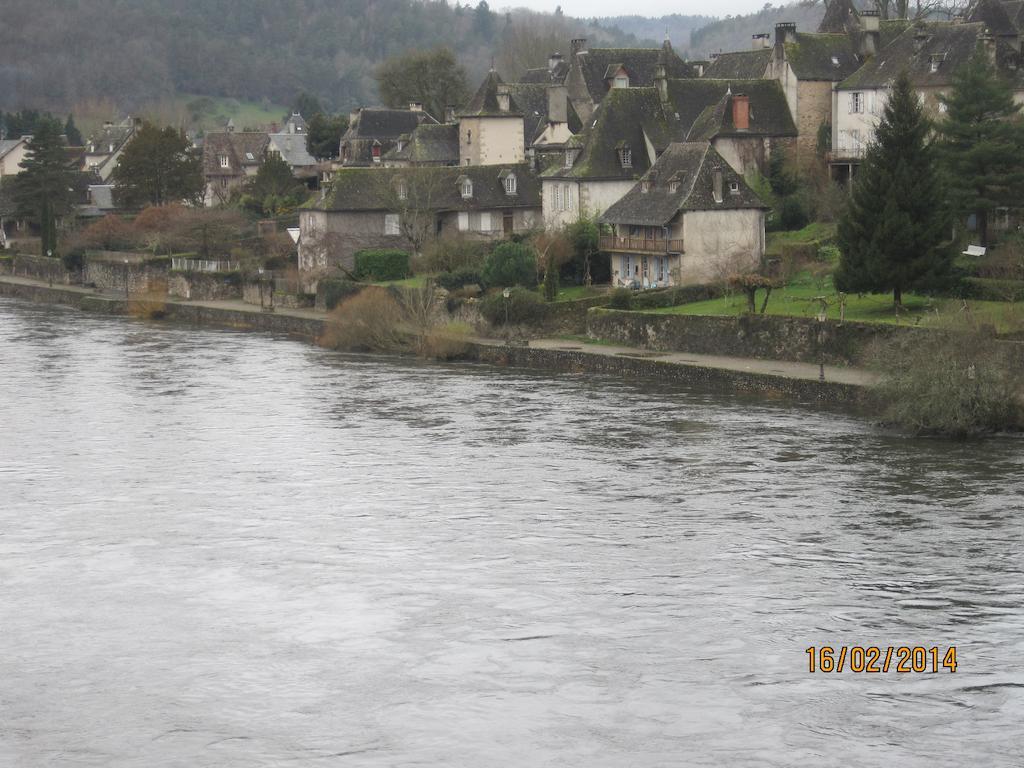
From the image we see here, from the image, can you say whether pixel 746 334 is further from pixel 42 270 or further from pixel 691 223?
pixel 42 270

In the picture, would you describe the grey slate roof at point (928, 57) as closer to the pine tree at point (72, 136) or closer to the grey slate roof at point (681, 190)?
the grey slate roof at point (681, 190)

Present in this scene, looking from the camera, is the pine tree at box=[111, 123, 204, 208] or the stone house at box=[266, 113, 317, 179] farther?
the stone house at box=[266, 113, 317, 179]

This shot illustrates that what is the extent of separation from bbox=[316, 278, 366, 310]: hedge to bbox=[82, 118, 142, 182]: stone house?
1918 inches

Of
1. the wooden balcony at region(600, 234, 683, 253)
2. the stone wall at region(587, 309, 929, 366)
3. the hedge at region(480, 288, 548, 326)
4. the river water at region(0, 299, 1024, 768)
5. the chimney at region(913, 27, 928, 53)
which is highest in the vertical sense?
the chimney at region(913, 27, 928, 53)

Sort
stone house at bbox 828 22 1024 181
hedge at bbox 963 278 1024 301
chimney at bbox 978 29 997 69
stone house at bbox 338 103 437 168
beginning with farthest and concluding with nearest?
stone house at bbox 338 103 437 168 → stone house at bbox 828 22 1024 181 → chimney at bbox 978 29 997 69 → hedge at bbox 963 278 1024 301

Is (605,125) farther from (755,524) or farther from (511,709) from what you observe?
(511,709)

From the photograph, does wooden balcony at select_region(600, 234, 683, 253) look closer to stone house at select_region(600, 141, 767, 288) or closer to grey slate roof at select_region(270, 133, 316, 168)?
Answer: stone house at select_region(600, 141, 767, 288)

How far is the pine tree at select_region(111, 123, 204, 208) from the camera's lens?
265 feet

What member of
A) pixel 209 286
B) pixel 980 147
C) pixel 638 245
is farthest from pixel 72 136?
pixel 980 147

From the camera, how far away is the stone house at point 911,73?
168 feet

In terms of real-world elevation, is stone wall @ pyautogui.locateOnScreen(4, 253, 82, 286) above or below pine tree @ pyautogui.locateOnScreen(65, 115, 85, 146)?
below

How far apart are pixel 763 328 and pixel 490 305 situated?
9.95 m

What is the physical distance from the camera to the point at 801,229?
53.1 meters

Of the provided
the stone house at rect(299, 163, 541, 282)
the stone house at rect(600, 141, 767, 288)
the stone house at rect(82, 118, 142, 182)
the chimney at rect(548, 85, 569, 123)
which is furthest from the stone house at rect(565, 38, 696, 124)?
the stone house at rect(82, 118, 142, 182)
